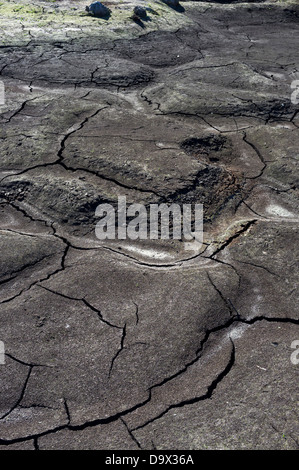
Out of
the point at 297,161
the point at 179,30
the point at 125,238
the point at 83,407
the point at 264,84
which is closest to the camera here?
the point at 83,407

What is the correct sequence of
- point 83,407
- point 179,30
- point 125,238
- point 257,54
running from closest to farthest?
point 83,407
point 125,238
point 257,54
point 179,30

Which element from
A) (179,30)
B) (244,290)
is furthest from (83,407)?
(179,30)

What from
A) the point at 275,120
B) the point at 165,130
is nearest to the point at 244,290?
the point at 165,130

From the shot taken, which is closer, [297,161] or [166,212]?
[166,212]

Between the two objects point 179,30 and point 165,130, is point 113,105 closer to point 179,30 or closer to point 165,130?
point 165,130

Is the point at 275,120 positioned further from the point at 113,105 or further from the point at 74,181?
the point at 74,181
